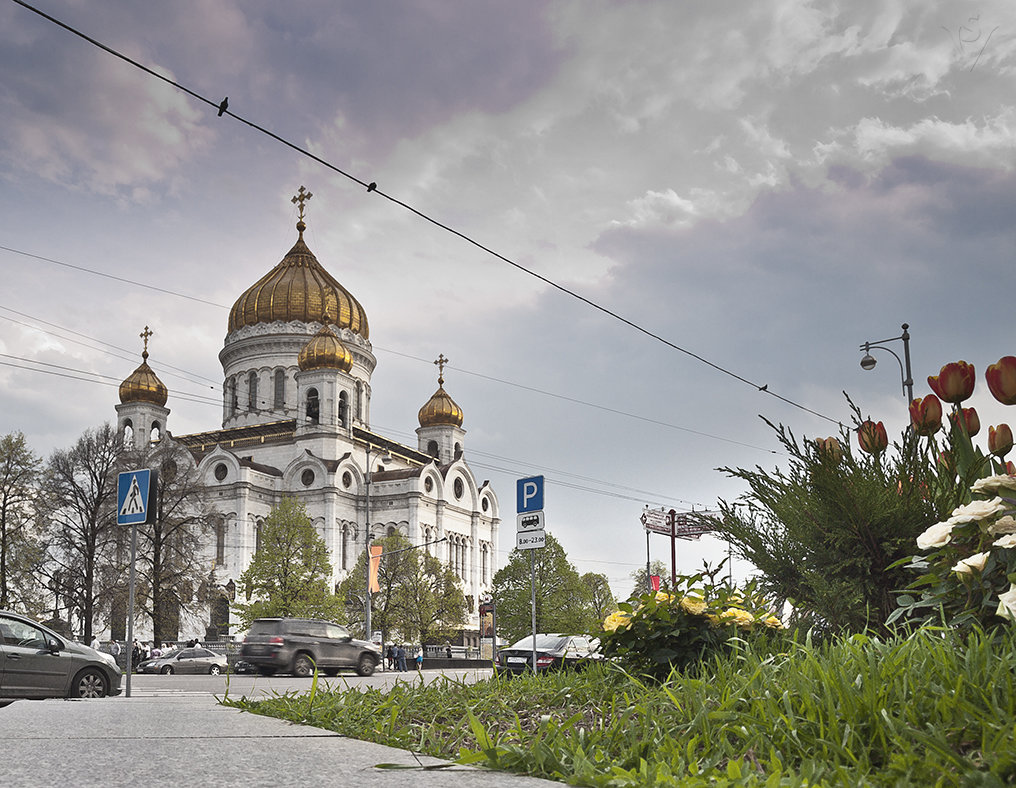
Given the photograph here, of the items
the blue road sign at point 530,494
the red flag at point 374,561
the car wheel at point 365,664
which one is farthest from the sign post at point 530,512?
the red flag at point 374,561

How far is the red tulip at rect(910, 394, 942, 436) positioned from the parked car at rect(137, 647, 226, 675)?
39811 mm

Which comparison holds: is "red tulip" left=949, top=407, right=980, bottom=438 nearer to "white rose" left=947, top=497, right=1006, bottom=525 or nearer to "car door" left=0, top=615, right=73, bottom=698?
"white rose" left=947, top=497, right=1006, bottom=525

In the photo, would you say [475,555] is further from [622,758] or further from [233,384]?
[622,758]

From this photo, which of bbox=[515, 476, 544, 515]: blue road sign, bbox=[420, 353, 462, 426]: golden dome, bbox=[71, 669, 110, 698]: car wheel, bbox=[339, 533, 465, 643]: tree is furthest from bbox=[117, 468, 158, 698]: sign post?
bbox=[420, 353, 462, 426]: golden dome

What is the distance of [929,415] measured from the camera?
5.50m

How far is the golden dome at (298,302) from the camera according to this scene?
7494 centimetres

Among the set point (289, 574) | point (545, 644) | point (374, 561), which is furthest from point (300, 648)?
point (289, 574)

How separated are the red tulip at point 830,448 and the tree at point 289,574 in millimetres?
41024

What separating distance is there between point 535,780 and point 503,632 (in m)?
52.2

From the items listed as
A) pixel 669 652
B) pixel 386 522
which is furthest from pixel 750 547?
pixel 386 522

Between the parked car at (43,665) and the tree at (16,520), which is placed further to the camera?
the tree at (16,520)

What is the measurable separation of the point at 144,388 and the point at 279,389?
10.0m

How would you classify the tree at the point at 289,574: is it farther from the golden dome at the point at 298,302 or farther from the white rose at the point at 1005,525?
the white rose at the point at 1005,525

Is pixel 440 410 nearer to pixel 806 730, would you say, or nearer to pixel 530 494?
pixel 530 494
